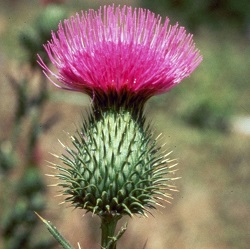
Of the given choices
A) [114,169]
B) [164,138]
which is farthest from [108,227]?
[164,138]

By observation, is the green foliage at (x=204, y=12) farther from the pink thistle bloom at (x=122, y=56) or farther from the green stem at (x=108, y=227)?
the green stem at (x=108, y=227)

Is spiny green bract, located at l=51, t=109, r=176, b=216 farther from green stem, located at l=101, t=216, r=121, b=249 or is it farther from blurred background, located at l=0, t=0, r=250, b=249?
blurred background, located at l=0, t=0, r=250, b=249

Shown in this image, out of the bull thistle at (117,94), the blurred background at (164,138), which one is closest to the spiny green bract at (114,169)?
the bull thistle at (117,94)

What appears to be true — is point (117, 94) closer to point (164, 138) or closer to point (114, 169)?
point (114, 169)

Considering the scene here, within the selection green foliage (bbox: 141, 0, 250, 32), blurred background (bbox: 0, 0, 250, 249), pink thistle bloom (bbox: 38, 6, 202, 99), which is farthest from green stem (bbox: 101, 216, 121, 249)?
green foliage (bbox: 141, 0, 250, 32)

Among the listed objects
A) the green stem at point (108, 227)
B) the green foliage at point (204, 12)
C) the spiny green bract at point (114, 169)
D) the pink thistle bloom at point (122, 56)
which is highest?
the green foliage at point (204, 12)

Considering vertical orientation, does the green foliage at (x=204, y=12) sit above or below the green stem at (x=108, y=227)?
above

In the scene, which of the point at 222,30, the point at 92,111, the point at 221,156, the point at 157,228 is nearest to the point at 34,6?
the point at 222,30
